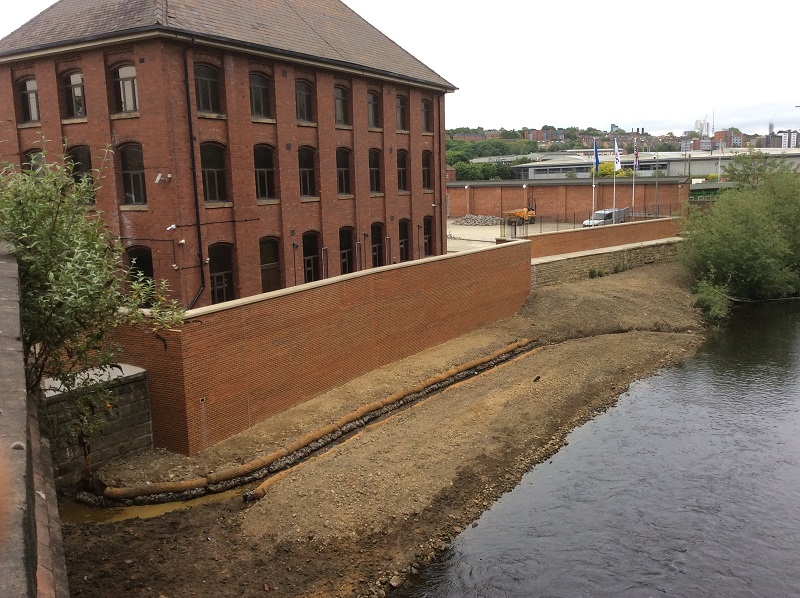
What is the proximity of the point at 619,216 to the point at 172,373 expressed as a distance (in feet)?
143

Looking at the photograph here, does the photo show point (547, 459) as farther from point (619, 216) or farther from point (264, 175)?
point (619, 216)

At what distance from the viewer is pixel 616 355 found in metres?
28.1

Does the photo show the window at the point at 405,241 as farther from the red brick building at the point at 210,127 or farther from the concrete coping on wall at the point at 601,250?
the concrete coping on wall at the point at 601,250

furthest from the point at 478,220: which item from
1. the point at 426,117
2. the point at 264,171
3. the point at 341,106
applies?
the point at 264,171

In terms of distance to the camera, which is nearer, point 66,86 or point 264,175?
point 66,86

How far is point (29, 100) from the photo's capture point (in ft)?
83.7

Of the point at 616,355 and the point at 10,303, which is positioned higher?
the point at 10,303

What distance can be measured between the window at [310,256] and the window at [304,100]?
15.1 ft

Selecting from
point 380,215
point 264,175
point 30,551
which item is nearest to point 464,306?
point 380,215

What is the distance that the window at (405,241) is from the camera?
3469cm

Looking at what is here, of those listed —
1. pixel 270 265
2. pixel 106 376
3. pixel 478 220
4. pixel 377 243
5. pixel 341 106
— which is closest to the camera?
pixel 106 376

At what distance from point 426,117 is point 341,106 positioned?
718 cm

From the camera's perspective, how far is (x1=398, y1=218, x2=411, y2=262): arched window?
114 feet

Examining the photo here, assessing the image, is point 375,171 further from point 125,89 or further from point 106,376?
point 106,376
